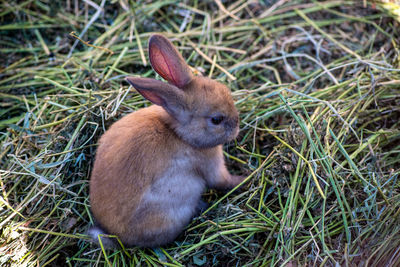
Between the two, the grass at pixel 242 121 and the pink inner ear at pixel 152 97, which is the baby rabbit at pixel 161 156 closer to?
the pink inner ear at pixel 152 97

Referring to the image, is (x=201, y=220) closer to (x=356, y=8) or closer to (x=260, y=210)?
(x=260, y=210)

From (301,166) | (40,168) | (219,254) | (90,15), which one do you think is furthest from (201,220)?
(90,15)

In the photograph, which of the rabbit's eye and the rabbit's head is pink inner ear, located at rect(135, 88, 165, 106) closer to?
the rabbit's head

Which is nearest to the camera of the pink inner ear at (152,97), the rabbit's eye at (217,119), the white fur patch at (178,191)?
the pink inner ear at (152,97)

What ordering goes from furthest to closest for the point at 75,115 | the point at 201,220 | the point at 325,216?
the point at 75,115 < the point at 201,220 < the point at 325,216

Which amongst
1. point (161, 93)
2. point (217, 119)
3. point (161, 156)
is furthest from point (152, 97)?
point (217, 119)

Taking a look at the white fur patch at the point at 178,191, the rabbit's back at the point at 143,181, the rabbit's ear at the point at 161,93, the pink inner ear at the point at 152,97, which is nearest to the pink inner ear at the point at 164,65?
the rabbit's ear at the point at 161,93

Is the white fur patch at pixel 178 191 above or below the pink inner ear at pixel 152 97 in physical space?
below
